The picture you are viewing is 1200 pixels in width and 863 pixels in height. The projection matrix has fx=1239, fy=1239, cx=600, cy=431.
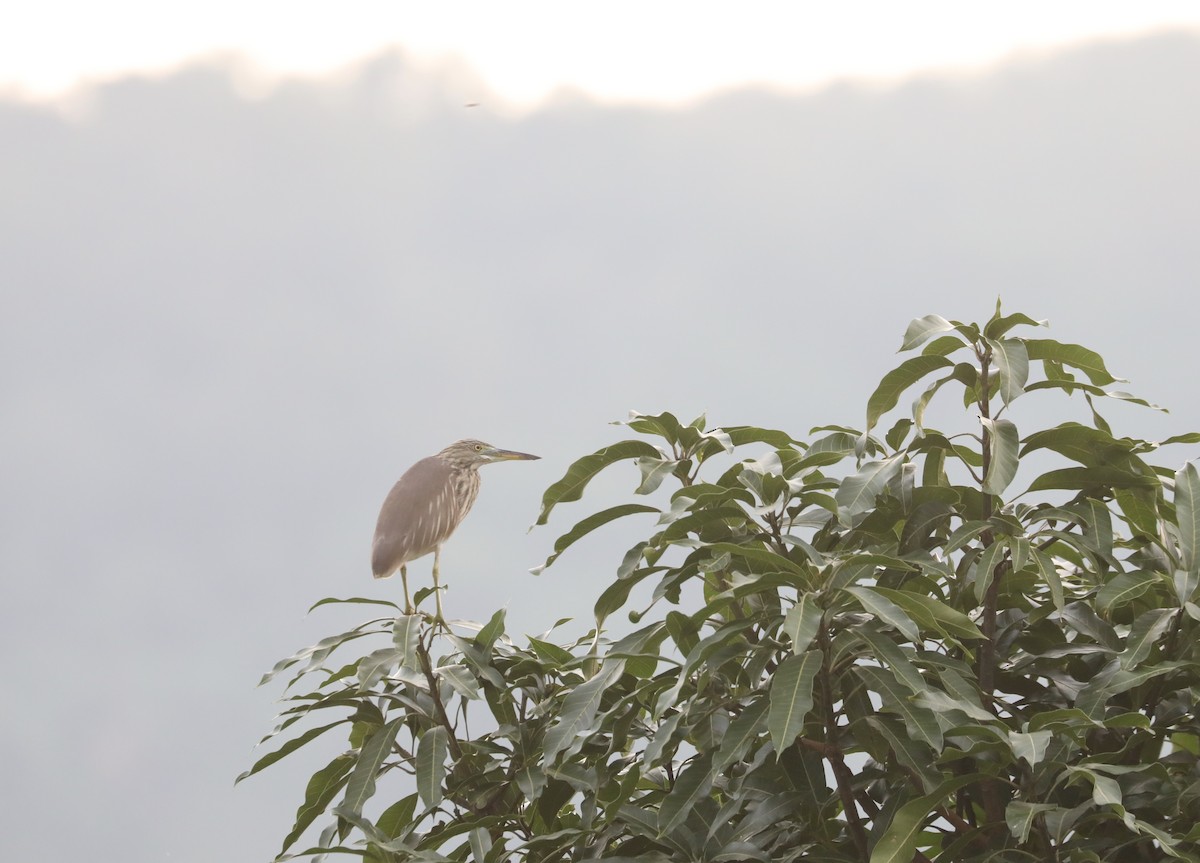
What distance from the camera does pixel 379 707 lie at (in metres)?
2.23

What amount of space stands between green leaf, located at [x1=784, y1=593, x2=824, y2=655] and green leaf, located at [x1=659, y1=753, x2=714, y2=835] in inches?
12.6

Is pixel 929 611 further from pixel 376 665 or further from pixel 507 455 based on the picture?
pixel 507 455

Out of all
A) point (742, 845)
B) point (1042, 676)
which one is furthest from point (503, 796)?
point (1042, 676)

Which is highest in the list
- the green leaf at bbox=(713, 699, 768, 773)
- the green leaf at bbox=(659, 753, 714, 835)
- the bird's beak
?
the bird's beak

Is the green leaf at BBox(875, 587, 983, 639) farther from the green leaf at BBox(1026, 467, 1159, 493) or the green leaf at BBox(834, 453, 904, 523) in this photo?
the green leaf at BBox(1026, 467, 1159, 493)

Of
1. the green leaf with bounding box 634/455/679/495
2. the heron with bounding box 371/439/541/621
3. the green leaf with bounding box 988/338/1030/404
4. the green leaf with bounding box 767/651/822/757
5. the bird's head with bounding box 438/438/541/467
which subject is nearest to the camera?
the green leaf with bounding box 767/651/822/757

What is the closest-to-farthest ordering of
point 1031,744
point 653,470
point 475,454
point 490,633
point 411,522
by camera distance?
1. point 1031,744
2. point 653,470
3. point 490,633
4. point 411,522
5. point 475,454

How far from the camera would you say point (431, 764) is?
79.1 inches

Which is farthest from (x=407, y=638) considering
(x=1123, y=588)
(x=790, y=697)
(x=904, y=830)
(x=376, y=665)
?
(x=1123, y=588)

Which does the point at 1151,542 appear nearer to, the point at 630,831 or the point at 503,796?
the point at 630,831

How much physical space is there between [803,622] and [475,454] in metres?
1.05

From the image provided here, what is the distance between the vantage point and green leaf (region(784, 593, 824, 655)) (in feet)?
4.93

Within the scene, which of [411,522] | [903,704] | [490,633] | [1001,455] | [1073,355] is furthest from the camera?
[411,522]

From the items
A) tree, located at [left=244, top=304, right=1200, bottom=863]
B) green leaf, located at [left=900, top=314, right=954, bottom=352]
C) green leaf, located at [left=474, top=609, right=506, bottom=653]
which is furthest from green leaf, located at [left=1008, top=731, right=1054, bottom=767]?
green leaf, located at [left=474, top=609, right=506, bottom=653]
